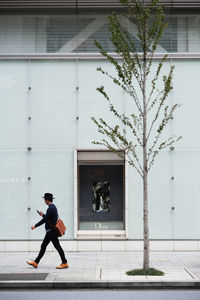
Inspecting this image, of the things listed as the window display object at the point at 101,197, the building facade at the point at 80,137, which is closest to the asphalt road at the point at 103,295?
the building facade at the point at 80,137

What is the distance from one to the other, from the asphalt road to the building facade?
5491 millimetres

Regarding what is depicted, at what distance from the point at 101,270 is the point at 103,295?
215 centimetres

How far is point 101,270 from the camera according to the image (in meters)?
12.3

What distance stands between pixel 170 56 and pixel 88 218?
560 centimetres

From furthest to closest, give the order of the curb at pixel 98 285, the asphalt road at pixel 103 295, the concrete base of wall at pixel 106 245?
the concrete base of wall at pixel 106 245
the curb at pixel 98 285
the asphalt road at pixel 103 295

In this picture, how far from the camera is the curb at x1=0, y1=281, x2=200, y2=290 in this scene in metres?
10.8

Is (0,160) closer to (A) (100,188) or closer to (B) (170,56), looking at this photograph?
(A) (100,188)

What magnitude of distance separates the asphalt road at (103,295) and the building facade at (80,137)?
18.0 feet

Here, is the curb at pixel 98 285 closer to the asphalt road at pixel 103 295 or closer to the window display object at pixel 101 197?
the asphalt road at pixel 103 295

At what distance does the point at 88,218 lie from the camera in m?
16.5

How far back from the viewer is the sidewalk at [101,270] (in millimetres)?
10828

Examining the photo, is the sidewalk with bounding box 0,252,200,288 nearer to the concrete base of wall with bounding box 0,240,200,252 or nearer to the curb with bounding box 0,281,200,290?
the curb with bounding box 0,281,200,290

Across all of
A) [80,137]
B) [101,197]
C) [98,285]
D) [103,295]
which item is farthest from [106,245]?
[103,295]

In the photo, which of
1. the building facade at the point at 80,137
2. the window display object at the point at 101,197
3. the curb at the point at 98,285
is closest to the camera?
the curb at the point at 98,285
